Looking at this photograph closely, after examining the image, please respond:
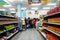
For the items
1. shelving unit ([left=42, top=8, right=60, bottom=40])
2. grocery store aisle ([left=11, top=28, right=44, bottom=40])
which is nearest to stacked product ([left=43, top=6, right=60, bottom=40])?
shelving unit ([left=42, top=8, right=60, bottom=40])

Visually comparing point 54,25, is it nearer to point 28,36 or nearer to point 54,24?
point 54,24

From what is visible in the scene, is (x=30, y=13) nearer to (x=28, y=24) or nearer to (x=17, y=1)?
(x=28, y=24)

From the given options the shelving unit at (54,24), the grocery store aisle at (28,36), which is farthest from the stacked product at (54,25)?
the grocery store aisle at (28,36)

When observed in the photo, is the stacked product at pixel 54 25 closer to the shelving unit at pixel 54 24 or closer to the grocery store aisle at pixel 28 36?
the shelving unit at pixel 54 24

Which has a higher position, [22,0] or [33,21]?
[22,0]

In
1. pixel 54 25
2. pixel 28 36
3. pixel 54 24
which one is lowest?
pixel 28 36

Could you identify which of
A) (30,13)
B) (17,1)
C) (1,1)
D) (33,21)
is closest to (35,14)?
(30,13)

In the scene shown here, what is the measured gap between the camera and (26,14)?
62.0ft

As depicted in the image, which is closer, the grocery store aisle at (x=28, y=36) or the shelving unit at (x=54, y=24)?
the shelving unit at (x=54, y=24)

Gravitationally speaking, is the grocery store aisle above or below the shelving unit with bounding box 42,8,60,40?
below

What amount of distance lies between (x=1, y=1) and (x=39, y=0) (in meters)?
3.82

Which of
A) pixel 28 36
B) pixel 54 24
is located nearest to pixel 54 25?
pixel 54 24

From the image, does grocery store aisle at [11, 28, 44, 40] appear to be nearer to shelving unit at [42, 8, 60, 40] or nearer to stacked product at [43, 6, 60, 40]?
shelving unit at [42, 8, 60, 40]

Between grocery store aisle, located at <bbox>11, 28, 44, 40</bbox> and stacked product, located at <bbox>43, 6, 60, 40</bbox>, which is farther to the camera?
grocery store aisle, located at <bbox>11, 28, 44, 40</bbox>
